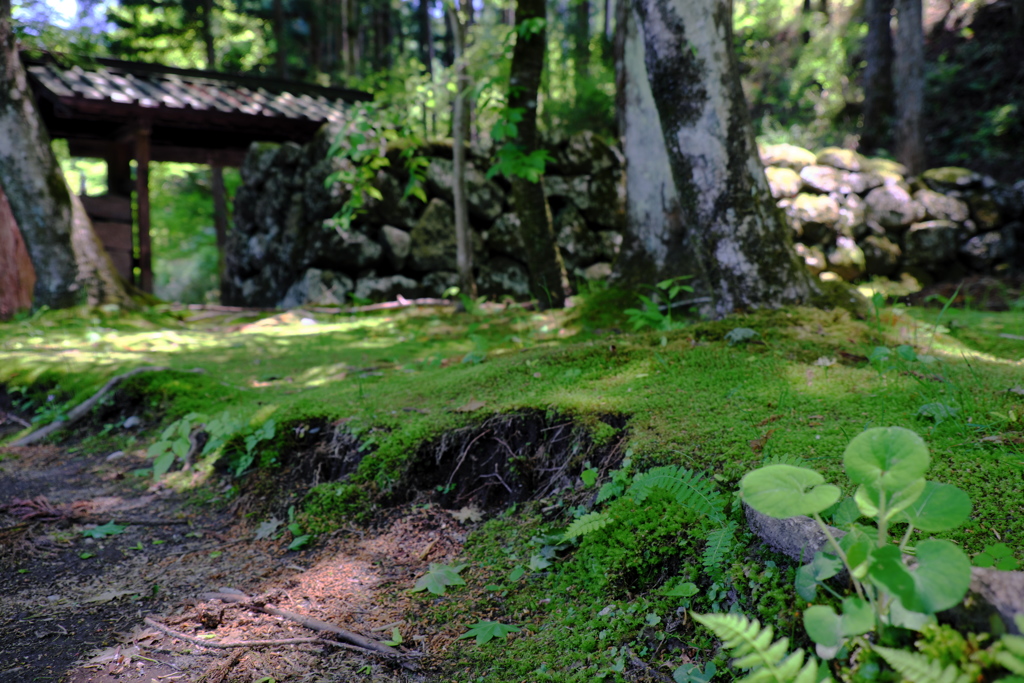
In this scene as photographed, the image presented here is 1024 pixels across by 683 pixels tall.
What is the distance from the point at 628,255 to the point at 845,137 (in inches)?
380

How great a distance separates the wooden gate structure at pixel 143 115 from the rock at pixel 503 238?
3309 mm

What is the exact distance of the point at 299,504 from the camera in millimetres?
2525

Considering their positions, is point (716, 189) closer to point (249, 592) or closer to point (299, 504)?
point (299, 504)

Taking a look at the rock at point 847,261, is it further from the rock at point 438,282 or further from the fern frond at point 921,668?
the fern frond at point 921,668

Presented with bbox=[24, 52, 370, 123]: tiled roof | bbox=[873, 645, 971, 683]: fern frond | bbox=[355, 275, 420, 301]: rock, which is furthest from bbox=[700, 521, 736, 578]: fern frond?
bbox=[24, 52, 370, 123]: tiled roof

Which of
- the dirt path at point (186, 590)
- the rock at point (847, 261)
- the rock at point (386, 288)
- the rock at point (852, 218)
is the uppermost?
the rock at point (852, 218)

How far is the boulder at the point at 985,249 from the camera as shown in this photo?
7695 mm

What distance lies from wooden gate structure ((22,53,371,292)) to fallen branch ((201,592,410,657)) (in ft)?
27.7

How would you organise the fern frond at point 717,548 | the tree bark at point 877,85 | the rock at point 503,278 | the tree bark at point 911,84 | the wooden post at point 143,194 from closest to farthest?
the fern frond at point 717,548, the rock at point 503,278, the wooden post at point 143,194, the tree bark at point 911,84, the tree bark at point 877,85

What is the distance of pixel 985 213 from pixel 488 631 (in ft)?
29.7

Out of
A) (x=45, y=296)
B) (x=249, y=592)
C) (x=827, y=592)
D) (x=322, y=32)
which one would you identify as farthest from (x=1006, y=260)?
(x=322, y=32)

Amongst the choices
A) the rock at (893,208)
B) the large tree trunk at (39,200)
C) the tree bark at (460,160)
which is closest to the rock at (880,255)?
the rock at (893,208)

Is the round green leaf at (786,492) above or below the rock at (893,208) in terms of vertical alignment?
below

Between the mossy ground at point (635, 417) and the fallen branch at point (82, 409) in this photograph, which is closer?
the mossy ground at point (635, 417)
